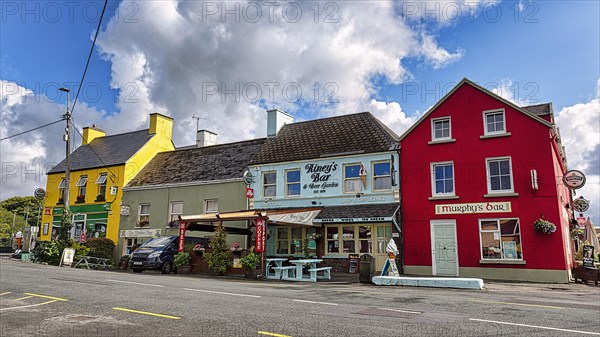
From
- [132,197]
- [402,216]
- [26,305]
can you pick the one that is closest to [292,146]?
[402,216]

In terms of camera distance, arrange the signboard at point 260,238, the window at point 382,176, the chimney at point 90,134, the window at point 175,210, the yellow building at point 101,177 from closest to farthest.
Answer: the signboard at point 260,238
the window at point 382,176
the window at point 175,210
the yellow building at point 101,177
the chimney at point 90,134

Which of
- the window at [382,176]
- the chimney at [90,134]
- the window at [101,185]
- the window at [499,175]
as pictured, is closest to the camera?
the window at [499,175]

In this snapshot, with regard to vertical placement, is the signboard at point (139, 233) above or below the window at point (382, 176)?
below

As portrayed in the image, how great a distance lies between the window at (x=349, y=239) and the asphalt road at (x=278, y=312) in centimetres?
839

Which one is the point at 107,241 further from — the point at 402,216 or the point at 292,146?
the point at 402,216

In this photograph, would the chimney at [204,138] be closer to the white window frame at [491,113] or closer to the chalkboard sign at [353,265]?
the chalkboard sign at [353,265]

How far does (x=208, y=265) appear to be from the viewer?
20188mm

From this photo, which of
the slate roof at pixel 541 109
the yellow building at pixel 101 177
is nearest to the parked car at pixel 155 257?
the yellow building at pixel 101 177

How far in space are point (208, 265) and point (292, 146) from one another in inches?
360

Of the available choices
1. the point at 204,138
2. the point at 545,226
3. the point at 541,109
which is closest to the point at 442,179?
the point at 545,226

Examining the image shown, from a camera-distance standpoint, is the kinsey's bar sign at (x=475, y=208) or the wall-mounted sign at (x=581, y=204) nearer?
the kinsey's bar sign at (x=475, y=208)

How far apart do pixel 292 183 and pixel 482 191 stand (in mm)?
9978

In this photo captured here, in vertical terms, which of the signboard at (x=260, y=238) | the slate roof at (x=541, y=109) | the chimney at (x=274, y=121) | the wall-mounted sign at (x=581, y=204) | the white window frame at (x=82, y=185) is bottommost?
the signboard at (x=260, y=238)

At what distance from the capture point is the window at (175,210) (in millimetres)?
29038
